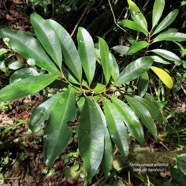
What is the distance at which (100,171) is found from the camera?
5.41ft

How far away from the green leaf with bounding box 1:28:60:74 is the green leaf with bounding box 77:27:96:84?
12 cm

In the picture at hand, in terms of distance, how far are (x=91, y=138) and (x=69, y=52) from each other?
1.16 ft

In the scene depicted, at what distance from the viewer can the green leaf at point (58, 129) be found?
0.66m

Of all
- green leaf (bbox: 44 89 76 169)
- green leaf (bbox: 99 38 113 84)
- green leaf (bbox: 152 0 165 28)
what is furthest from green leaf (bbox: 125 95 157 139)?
green leaf (bbox: 152 0 165 28)

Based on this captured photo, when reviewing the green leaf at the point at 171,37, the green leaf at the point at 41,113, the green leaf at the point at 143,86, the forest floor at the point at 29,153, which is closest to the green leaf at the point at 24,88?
the green leaf at the point at 41,113

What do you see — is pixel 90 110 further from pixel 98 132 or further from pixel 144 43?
pixel 144 43

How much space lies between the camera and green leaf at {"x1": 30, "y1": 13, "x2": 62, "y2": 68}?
82cm

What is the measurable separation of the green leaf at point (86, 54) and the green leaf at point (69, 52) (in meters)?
0.02

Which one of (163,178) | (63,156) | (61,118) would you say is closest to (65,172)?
(63,156)

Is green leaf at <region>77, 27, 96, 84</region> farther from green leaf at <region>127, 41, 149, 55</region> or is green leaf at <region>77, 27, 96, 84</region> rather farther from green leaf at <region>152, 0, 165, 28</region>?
green leaf at <region>152, 0, 165, 28</region>

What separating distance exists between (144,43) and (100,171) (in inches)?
39.4

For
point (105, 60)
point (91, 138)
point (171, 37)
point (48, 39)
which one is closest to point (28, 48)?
point (48, 39)

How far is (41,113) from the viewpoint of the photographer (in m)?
0.75

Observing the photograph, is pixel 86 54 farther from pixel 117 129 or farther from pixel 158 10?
pixel 158 10
